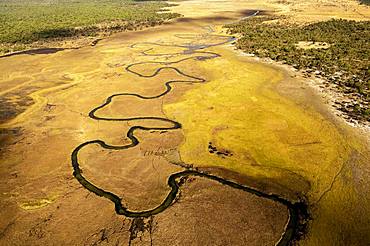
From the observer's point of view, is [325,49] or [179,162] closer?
[179,162]

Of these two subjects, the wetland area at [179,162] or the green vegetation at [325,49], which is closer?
the wetland area at [179,162]

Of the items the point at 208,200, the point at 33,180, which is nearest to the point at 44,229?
the point at 33,180

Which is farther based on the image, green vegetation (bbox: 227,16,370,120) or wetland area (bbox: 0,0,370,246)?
green vegetation (bbox: 227,16,370,120)

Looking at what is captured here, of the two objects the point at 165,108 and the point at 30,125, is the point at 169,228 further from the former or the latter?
the point at 30,125
